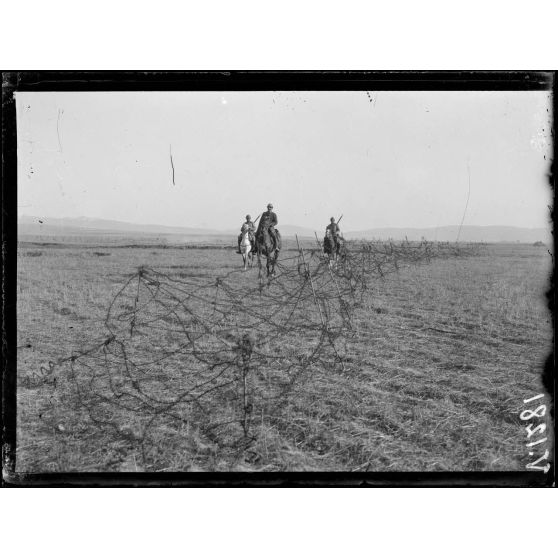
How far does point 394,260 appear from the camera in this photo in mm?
5586

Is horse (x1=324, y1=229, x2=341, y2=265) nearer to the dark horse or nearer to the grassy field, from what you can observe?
the grassy field

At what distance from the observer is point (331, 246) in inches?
167

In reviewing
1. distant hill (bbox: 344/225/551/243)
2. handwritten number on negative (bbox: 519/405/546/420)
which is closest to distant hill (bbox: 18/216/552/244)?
distant hill (bbox: 344/225/551/243)

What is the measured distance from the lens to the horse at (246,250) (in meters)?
4.23

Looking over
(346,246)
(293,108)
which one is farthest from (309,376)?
(293,108)

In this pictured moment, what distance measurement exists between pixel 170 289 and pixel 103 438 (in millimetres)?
1543

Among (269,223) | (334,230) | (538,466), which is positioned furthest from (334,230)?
(538,466)

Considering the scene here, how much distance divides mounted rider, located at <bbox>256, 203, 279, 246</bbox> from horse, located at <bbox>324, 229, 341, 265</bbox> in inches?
19.7

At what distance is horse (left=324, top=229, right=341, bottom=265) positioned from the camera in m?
4.22

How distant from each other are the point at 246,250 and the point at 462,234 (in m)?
2.34

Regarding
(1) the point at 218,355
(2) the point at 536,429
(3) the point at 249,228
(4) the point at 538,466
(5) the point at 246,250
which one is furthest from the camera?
(5) the point at 246,250

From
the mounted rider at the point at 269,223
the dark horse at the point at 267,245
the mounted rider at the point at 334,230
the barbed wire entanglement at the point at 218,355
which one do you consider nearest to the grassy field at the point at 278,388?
the barbed wire entanglement at the point at 218,355

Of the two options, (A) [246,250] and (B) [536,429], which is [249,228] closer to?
(A) [246,250]
